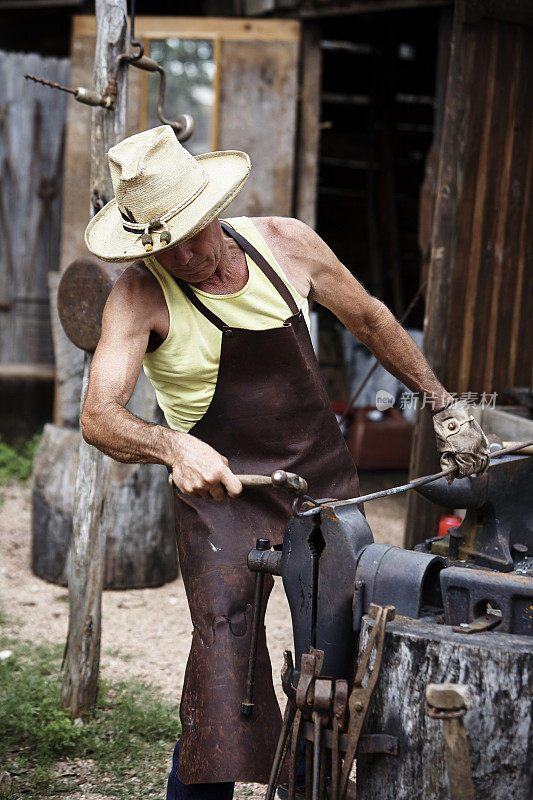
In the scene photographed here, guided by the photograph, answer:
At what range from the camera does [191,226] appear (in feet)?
7.68

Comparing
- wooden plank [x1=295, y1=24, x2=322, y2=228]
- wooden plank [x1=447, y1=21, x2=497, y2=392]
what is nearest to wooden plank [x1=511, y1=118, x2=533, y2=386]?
wooden plank [x1=447, y1=21, x2=497, y2=392]

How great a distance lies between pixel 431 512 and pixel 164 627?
1601mm

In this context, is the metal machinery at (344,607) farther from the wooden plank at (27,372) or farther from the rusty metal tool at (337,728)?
the wooden plank at (27,372)

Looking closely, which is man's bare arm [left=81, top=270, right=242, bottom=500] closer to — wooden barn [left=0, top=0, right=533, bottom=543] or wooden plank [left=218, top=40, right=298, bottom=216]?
wooden barn [left=0, top=0, right=533, bottom=543]

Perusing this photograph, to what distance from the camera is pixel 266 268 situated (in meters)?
2.62

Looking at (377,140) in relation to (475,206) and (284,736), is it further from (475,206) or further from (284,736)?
(284,736)

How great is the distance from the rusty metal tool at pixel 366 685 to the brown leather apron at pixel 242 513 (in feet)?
1.76

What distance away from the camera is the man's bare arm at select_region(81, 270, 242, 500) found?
205cm

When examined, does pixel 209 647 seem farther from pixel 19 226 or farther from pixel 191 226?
pixel 19 226

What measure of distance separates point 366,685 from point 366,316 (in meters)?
1.31

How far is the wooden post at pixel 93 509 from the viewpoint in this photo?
350 cm

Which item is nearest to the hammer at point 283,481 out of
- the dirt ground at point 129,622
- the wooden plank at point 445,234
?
the dirt ground at point 129,622

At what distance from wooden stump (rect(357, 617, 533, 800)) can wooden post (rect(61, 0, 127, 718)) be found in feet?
6.39

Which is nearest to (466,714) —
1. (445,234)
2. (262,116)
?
(445,234)
